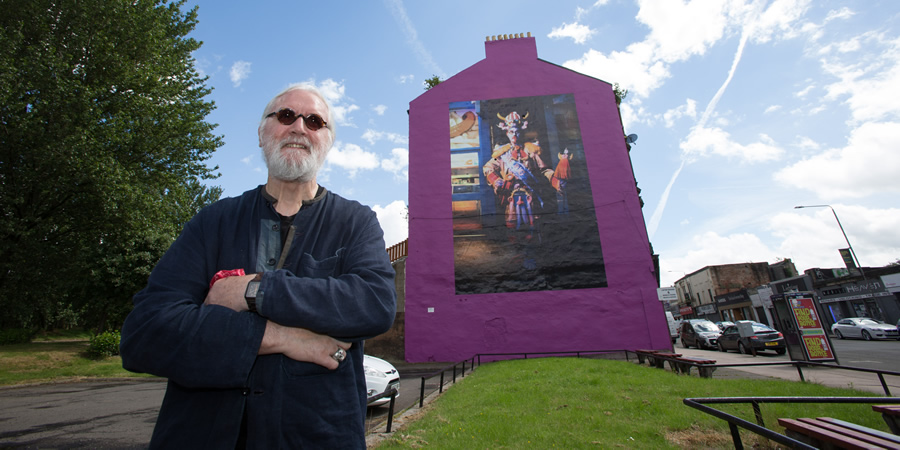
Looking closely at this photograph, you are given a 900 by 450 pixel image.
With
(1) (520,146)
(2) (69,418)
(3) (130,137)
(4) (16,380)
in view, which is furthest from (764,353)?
(4) (16,380)

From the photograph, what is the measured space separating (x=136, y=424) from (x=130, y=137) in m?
8.48

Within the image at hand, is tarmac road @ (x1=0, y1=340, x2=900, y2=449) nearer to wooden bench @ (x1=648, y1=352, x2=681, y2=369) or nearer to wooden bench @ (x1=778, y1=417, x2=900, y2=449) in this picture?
wooden bench @ (x1=648, y1=352, x2=681, y2=369)

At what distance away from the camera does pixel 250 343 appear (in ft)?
4.17

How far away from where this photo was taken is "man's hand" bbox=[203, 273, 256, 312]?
4.46 feet

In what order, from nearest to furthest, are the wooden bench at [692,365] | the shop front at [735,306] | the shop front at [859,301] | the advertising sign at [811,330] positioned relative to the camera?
the wooden bench at [692,365] < the advertising sign at [811,330] < the shop front at [859,301] < the shop front at [735,306]

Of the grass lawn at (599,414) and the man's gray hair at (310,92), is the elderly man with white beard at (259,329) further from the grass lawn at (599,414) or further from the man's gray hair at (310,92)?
the grass lawn at (599,414)

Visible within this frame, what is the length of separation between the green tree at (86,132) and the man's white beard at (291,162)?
1217 centimetres

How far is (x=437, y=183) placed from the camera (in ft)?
59.0

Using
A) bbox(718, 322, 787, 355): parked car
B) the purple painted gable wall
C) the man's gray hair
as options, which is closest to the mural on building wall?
the purple painted gable wall

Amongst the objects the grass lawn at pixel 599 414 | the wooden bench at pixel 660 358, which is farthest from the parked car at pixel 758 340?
the grass lawn at pixel 599 414

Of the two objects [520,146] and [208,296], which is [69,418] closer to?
[208,296]

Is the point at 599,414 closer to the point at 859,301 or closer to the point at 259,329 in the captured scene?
the point at 259,329

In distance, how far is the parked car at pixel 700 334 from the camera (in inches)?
828

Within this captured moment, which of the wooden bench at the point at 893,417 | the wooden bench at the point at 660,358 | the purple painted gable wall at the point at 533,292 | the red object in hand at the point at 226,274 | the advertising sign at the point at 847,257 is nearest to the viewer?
the red object in hand at the point at 226,274
